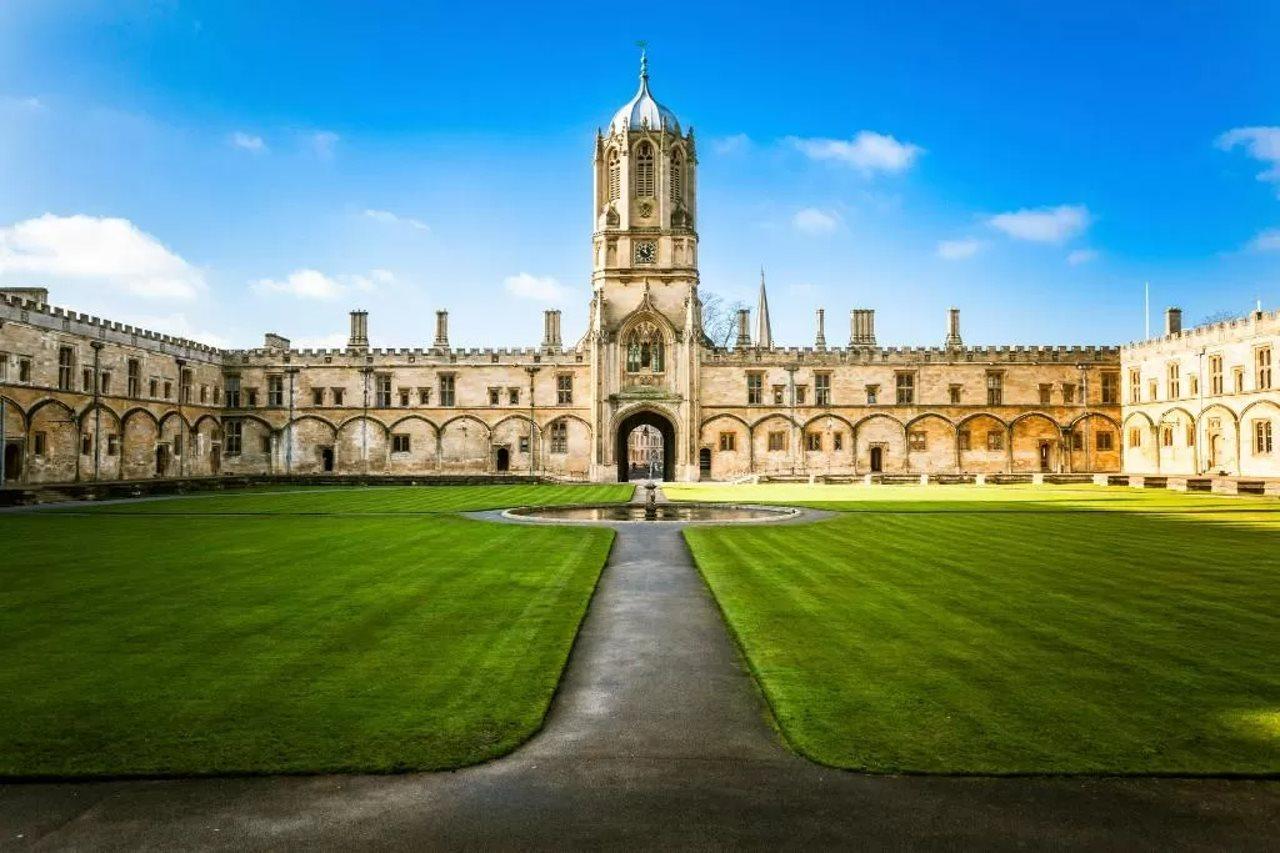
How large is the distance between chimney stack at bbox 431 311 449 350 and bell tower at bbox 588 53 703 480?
32.4ft

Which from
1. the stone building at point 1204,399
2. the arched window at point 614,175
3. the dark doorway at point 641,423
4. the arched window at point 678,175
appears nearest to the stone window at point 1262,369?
the stone building at point 1204,399

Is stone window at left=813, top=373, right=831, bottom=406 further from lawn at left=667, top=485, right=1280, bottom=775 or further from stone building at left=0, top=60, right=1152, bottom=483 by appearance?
lawn at left=667, top=485, right=1280, bottom=775

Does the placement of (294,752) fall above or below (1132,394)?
below

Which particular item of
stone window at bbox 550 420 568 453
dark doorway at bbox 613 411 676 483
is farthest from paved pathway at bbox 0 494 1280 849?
stone window at bbox 550 420 568 453

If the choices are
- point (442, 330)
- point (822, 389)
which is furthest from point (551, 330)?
point (822, 389)

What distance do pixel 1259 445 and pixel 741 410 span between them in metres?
26.1

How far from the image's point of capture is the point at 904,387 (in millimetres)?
52719

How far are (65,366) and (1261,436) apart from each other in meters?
56.5

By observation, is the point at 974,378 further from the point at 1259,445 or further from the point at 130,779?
the point at 130,779

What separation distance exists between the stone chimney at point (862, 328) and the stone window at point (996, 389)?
741 cm

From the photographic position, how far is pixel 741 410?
Answer: 52.1 metres

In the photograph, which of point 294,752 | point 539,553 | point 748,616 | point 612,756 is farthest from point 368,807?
point 539,553

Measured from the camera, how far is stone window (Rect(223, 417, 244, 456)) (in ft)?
175

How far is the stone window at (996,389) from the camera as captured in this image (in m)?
52.4
